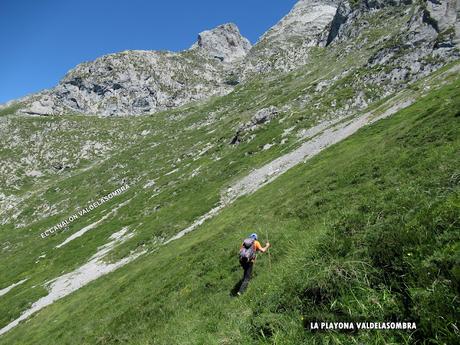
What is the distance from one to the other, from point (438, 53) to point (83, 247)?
8858 centimetres

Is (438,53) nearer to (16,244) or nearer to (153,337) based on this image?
(153,337)

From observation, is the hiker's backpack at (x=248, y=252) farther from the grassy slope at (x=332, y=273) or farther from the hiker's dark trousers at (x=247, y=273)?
the grassy slope at (x=332, y=273)

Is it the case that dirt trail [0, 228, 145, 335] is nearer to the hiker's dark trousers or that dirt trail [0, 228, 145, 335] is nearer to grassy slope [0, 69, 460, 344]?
grassy slope [0, 69, 460, 344]

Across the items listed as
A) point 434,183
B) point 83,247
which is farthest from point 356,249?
point 83,247

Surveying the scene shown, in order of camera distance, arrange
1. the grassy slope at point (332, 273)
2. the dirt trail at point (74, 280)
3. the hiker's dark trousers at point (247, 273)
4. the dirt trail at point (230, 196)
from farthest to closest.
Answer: the dirt trail at point (230, 196), the dirt trail at point (74, 280), the hiker's dark trousers at point (247, 273), the grassy slope at point (332, 273)

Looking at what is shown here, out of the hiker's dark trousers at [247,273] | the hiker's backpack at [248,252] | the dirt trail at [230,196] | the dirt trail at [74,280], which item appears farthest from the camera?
the dirt trail at [230,196]

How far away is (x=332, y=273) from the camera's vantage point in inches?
396

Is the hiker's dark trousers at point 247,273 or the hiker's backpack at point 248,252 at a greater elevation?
the hiker's backpack at point 248,252

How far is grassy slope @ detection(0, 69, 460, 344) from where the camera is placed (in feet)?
28.3

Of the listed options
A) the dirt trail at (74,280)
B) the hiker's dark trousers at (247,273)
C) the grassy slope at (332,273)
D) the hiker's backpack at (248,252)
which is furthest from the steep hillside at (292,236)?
the hiker's backpack at (248,252)

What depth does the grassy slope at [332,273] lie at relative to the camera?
862cm

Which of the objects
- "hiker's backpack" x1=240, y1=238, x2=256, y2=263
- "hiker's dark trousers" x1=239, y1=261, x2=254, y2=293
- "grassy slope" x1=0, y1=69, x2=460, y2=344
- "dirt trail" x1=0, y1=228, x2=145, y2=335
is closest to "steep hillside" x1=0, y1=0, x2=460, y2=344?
"grassy slope" x1=0, y1=69, x2=460, y2=344

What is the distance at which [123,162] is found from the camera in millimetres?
187250

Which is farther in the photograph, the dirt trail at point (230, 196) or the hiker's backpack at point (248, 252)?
the dirt trail at point (230, 196)
